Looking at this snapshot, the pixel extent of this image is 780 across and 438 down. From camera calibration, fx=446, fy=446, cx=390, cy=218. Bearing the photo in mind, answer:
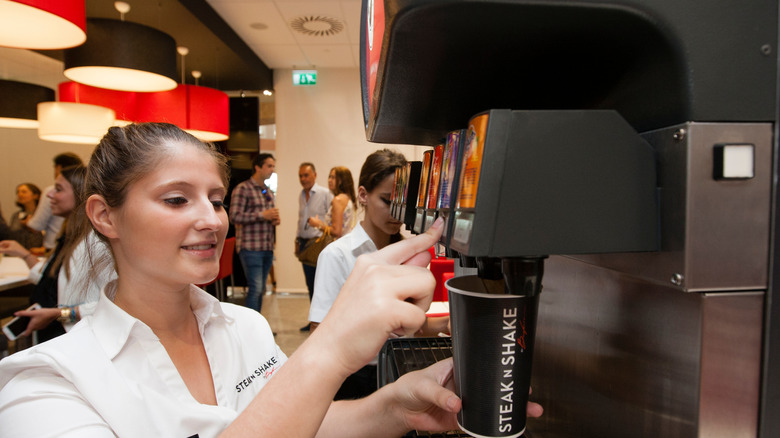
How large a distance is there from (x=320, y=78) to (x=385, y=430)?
6.75m

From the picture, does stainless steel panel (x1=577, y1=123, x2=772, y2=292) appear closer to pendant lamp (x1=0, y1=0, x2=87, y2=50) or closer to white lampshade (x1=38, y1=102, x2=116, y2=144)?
pendant lamp (x1=0, y1=0, x2=87, y2=50)

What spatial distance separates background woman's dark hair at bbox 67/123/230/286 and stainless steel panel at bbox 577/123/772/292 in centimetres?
106

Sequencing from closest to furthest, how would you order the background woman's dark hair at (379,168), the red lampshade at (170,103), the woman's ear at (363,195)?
the background woman's dark hair at (379,168), the woman's ear at (363,195), the red lampshade at (170,103)

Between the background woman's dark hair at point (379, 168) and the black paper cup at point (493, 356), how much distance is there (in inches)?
62.1

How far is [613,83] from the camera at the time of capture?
618 millimetres

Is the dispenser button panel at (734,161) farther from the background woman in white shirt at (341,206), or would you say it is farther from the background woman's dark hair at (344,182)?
the background woman's dark hair at (344,182)

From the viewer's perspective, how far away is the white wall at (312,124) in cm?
704

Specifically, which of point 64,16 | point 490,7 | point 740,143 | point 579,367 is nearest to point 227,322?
point 579,367

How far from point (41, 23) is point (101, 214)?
1.82 m

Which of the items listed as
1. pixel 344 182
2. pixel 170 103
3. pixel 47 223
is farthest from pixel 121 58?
pixel 47 223

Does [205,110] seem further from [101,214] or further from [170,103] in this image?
[101,214]

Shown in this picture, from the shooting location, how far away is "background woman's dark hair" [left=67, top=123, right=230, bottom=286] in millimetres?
1062

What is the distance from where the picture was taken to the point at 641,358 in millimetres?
609

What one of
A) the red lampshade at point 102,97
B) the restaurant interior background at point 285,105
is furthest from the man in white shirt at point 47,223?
the restaurant interior background at point 285,105
